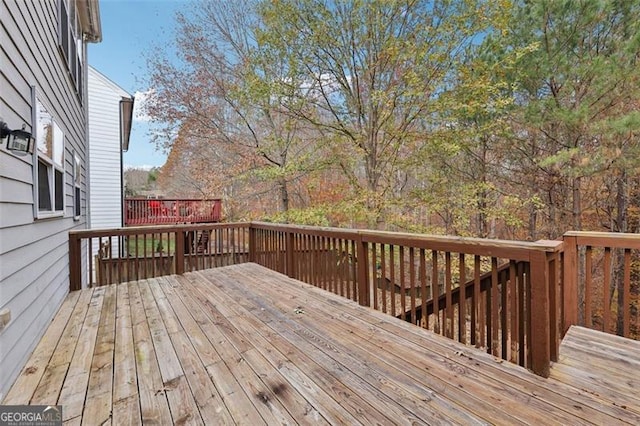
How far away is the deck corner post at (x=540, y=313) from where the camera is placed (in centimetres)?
182

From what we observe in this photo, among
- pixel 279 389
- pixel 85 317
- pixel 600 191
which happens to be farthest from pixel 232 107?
pixel 600 191

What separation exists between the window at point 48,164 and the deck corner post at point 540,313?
11.8 feet

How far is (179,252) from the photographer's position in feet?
15.7

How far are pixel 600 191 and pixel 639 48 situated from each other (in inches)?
148

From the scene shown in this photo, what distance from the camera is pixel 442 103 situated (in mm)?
6500

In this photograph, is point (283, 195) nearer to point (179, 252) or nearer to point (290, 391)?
point (179, 252)

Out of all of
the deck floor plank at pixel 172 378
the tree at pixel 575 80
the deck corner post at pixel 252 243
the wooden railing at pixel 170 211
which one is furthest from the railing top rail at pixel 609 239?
the wooden railing at pixel 170 211

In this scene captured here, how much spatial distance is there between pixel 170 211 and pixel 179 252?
265 inches

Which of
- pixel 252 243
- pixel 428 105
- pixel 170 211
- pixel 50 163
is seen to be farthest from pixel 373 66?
pixel 170 211

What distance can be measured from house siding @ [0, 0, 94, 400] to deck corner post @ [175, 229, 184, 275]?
1.57 m

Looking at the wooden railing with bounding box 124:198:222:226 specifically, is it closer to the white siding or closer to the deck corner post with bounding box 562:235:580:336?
the white siding

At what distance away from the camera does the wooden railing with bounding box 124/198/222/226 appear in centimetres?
1055

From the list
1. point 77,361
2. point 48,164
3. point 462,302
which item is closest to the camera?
point 77,361

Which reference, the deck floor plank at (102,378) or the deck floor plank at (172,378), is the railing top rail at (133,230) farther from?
the deck floor plank at (172,378)
